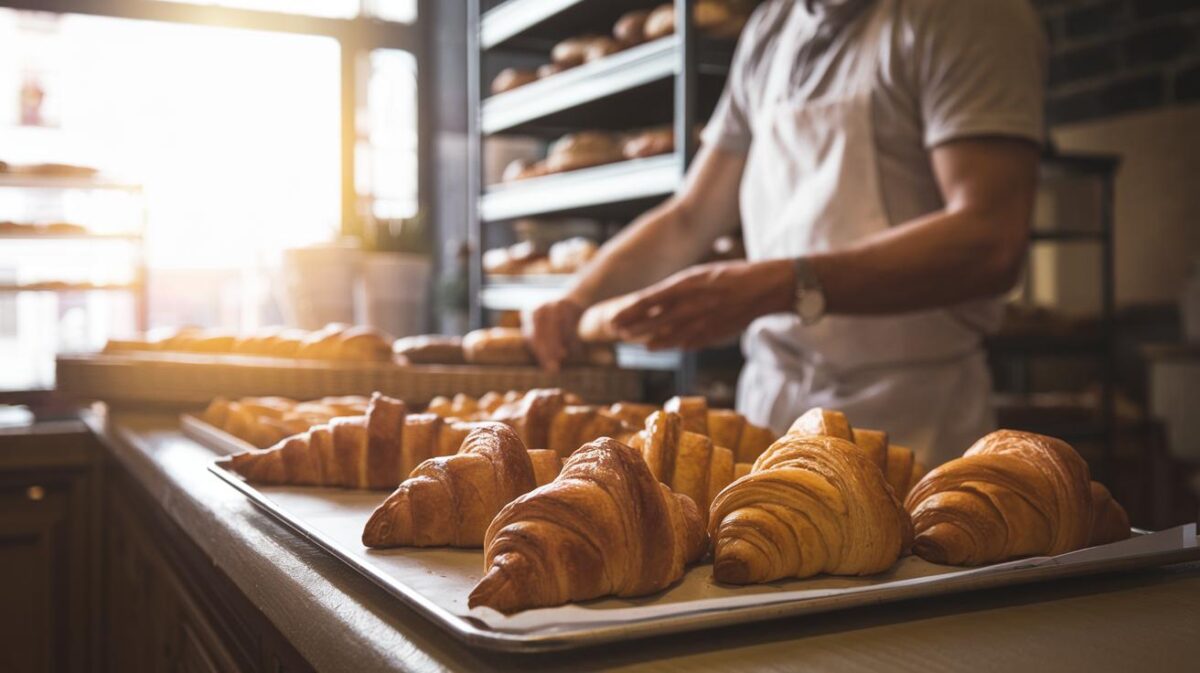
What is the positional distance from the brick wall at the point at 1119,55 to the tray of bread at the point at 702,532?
14.3ft

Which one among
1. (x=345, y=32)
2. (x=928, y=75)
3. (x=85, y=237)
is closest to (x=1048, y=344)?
(x=928, y=75)

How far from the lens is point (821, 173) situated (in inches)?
84.4

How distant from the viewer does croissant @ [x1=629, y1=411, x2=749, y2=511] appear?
85 cm

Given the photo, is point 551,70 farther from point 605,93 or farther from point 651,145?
point 651,145

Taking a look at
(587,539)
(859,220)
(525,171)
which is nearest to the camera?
(587,539)

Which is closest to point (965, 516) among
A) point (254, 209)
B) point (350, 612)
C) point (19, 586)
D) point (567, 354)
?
point (350, 612)

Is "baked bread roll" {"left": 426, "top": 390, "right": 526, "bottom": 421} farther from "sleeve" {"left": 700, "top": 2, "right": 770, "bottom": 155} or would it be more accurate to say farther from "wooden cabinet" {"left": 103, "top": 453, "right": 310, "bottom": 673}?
"sleeve" {"left": 700, "top": 2, "right": 770, "bottom": 155}

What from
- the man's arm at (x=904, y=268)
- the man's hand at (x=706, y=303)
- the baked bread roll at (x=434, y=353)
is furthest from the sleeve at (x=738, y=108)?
the baked bread roll at (x=434, y=353)

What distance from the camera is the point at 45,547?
223cm

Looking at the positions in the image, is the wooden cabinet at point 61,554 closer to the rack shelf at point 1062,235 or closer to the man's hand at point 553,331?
the man's hand at point 553,331

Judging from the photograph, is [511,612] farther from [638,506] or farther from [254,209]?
[254,209]

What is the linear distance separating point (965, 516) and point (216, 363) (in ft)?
4.90

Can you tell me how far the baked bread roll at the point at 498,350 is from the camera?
6.45ft

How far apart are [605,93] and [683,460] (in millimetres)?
2749
